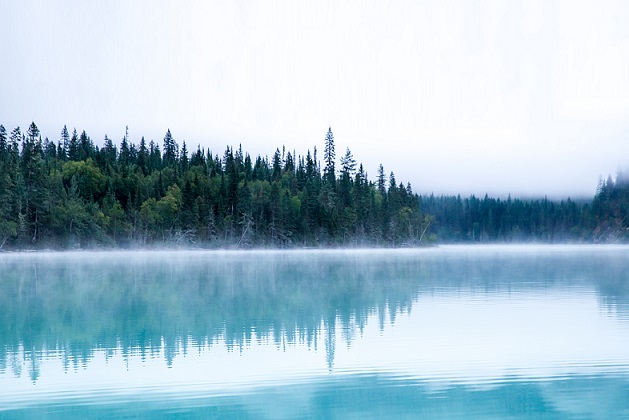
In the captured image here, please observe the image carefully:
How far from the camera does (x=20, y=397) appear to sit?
1183cm

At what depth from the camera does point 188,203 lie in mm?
123000

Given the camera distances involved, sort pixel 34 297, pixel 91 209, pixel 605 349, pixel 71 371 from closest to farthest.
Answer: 1. pixel 71 371
2. pixel 605 349
3. pixel 34 297
4. pixel 91 209

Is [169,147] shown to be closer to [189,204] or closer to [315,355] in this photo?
[189,204]

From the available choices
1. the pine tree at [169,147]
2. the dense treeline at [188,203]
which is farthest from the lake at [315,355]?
the pine tree at [169,147]

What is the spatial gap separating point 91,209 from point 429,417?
107m

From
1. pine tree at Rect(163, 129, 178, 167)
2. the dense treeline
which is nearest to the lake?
the dense treeline

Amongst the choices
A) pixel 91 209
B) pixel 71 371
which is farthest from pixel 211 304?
pixel 91 209

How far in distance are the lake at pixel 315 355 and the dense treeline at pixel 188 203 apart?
239 feet

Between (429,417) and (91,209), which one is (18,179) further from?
(429,417)

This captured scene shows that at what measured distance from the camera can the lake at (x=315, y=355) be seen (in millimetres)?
11547

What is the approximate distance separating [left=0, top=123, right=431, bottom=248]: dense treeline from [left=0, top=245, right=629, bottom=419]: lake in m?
72.9

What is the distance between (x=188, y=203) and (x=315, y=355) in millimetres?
109721

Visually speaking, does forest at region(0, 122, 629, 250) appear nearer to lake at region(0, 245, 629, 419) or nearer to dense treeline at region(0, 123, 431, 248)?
dense treeline at region(0, 123, 431, 248)

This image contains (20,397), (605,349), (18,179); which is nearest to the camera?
(20,397)
